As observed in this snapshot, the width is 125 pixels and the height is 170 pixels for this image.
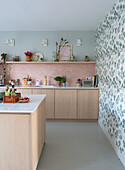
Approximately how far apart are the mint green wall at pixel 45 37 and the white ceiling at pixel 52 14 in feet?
0.64

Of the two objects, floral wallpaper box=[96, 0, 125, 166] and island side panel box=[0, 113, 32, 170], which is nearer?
island side panel box=[0, 113, 32, 170]

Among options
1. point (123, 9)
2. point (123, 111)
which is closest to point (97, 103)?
point (123, 111)

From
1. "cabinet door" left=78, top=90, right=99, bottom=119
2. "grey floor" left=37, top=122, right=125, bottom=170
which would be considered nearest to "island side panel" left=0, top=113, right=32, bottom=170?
"grey floor" left=37, top=122, right=125, bottom=170

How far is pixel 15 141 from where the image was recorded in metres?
2.01

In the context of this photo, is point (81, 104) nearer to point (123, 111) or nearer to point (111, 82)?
point (111, 82)

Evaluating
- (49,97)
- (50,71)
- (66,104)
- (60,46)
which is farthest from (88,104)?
(60,46)

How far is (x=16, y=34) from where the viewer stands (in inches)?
192

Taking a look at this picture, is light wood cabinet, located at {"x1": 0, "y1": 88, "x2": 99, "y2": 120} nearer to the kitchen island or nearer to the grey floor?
the grey floor

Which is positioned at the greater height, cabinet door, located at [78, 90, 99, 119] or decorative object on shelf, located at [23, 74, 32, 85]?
decorative object on shelf, located at [23, 74, 32, 85]

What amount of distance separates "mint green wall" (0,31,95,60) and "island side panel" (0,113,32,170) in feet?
10.5

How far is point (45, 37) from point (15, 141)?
3.54m

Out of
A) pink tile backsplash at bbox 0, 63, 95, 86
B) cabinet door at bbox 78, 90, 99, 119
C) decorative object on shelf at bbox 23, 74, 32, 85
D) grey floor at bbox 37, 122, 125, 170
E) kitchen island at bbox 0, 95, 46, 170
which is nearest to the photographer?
kitchen island at bbox 0, 95, 46, 170

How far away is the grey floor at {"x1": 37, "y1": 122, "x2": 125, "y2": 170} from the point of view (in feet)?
8.09

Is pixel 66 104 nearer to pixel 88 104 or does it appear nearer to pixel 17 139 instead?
pixel 88 104
